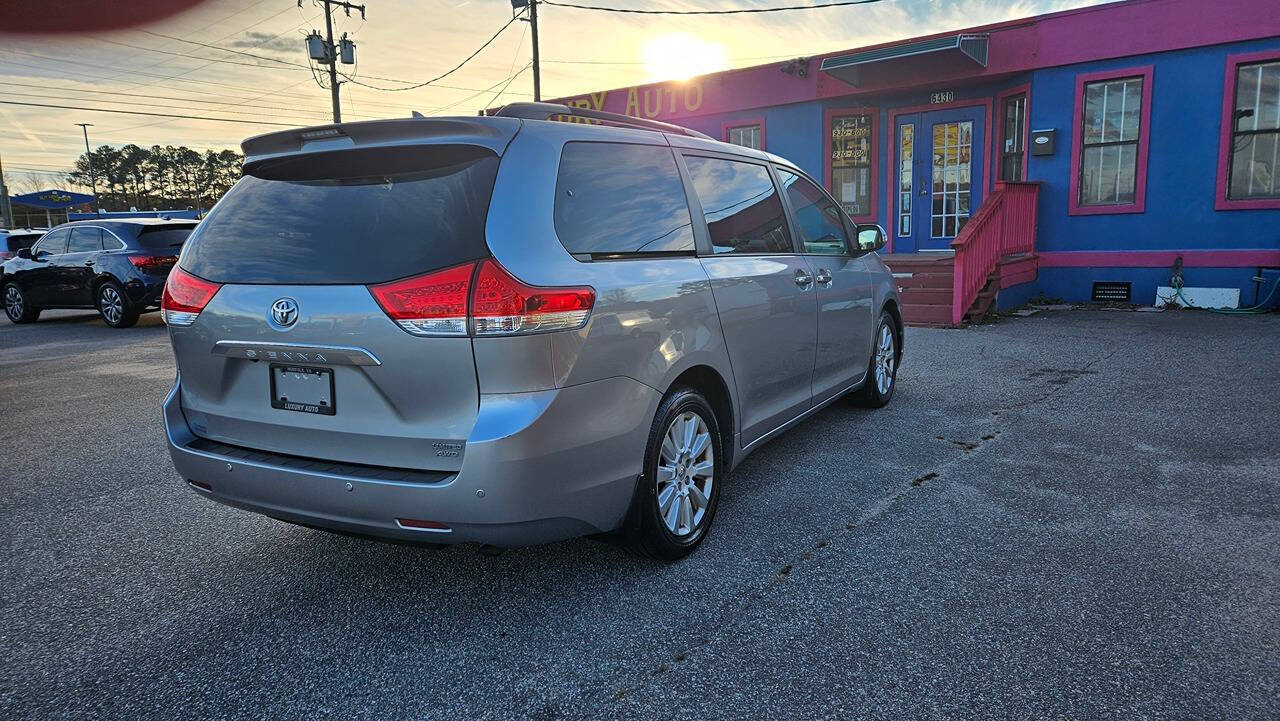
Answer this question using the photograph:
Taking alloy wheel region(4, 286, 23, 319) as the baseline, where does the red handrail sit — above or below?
above

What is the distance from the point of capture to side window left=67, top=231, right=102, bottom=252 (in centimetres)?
1252

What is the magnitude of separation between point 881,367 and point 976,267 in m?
5.37

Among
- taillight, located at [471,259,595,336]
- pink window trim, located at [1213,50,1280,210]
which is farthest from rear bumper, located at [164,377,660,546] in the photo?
pink window trim, located at [1213,50,1280,210]

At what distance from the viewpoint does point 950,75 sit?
12.6 meters

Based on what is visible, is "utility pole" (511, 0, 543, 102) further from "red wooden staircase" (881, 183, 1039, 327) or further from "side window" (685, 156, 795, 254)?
"side window" (685, 156, 795, 254)

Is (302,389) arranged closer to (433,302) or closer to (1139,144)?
(433,302)

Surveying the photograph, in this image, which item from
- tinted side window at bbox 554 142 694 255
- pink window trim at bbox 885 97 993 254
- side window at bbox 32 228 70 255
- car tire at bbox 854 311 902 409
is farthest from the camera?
side window at bbox 32 228 70 255

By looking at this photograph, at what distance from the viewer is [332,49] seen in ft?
91.4

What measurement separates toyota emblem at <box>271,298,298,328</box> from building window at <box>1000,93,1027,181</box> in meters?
12.3

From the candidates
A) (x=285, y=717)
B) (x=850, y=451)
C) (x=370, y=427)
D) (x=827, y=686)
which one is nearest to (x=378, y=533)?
(x=370, y=427)

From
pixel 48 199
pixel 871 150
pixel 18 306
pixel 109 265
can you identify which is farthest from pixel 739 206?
pixel 48 199

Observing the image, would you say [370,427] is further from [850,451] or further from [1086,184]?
[1086,184]

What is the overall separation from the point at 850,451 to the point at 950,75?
9917 mm

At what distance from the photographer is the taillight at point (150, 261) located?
1213cm
